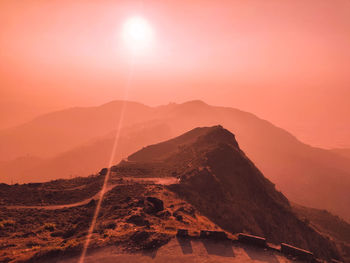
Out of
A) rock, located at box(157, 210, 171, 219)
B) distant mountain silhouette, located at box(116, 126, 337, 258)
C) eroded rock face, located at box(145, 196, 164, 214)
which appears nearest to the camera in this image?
rock, located at box(157, 210, 171, 219)

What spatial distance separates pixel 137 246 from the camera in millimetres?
17141

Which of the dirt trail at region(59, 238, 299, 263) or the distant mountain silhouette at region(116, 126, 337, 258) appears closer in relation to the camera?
the dirt trail at region(59, 238, 299, 263)

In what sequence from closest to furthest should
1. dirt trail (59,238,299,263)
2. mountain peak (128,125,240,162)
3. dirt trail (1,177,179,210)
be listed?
dirt trail (59,238,299,263), dirt trail (1,177,179,210), mountain peak (128,125,240,162)

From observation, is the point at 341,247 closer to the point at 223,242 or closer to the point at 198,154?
the point at 198,154

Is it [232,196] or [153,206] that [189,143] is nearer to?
[232,196]

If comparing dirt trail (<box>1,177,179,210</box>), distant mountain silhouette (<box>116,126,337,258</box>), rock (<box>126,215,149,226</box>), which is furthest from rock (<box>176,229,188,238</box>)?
dirt trail (<box>1,177,179,210</box>)

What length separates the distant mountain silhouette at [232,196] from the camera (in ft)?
111

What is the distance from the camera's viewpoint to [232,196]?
125 ft

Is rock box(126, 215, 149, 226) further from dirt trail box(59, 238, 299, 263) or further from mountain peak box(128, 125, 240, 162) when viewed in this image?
mountain peak box(128, 125, 240, 162)

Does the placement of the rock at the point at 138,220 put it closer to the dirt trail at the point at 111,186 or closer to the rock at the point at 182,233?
the rock at the point at 182,233

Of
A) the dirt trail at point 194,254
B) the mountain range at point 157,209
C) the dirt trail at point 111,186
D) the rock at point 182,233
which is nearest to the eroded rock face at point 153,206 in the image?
the mountain range at point 157,209

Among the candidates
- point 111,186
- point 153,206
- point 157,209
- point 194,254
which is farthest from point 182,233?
point 111,186

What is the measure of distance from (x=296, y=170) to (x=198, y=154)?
438 ft

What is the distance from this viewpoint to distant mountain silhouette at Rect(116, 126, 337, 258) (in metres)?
34.0
